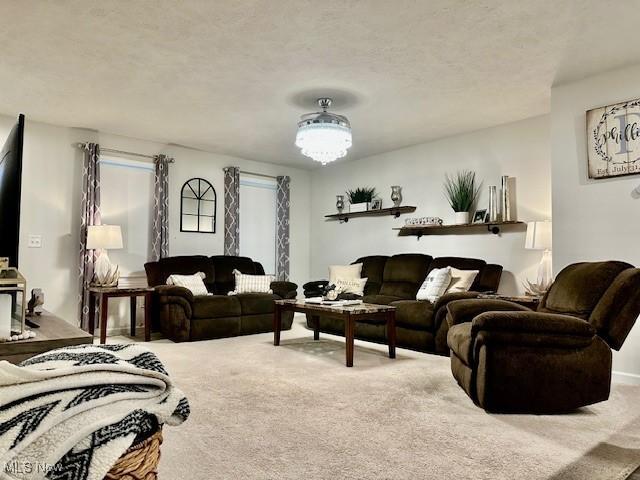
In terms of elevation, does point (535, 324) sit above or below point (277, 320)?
above

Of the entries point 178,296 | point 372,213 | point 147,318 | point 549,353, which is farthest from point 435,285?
point 147,318

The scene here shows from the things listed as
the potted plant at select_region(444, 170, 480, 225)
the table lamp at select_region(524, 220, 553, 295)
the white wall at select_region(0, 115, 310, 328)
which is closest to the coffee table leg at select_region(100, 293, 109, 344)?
the white wall at select_region(0, 115, 310, 328)

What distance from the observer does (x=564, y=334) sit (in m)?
2.55

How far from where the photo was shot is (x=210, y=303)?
5051 mm

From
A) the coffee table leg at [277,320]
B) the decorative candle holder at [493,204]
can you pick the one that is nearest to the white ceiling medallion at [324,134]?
the coffee table leg at [277,320]

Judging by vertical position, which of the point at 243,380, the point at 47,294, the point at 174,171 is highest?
the point at 174,171

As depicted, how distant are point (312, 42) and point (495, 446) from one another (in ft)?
8.86

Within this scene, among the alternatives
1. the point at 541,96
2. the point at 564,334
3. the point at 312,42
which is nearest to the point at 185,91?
the point at 312,42

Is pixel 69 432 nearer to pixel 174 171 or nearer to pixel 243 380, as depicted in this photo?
pixel 243 380

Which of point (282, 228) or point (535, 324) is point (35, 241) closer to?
point (282, 228)

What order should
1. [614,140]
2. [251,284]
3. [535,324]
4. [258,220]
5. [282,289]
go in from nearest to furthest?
[535,324] < [614,140] < [251,284] < [282,289] < [258,220]
